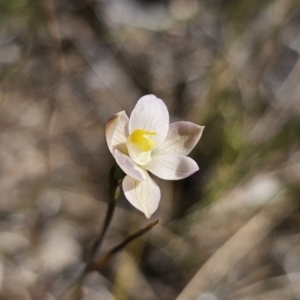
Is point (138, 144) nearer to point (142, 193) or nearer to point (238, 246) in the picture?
point (142, 193)

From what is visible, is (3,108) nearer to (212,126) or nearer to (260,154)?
(212,126)

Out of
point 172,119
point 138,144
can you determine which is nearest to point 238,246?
point 172,119

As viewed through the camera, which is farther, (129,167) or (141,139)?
(141,139)

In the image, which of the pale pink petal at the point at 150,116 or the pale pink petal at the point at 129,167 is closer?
the pale pink petal at the point at 129,167

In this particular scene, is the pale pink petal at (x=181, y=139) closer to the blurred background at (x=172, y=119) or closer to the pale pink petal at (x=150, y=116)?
the pale pink petal at (x=150, y=116)

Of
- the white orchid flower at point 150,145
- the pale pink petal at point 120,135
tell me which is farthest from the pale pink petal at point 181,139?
the pale pink petal at point 120,135
